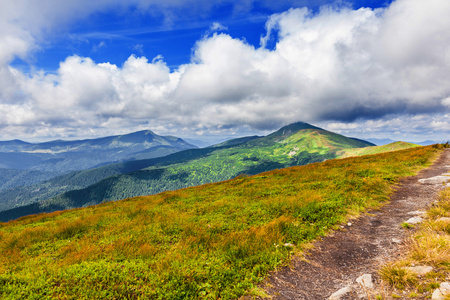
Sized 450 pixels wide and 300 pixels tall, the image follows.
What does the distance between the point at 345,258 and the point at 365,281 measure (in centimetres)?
141

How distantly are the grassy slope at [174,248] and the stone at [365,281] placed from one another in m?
2.08

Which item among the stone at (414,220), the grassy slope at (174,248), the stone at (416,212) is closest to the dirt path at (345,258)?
the stone at (416,212)

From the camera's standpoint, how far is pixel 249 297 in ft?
16.2

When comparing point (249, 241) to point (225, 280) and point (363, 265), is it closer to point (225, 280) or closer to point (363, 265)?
point (225, 280)

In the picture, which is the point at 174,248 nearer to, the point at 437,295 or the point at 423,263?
the point at 437,295

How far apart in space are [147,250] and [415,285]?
312 inches

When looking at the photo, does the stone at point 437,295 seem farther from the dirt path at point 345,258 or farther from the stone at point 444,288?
the dirt path at point 345,258

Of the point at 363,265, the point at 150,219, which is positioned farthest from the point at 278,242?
the point at 150,219

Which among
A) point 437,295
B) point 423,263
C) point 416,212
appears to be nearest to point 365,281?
point 437,295

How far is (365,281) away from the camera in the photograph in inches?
194

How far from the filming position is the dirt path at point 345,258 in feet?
16.9

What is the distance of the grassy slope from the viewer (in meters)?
5.10

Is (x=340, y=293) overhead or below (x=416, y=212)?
below

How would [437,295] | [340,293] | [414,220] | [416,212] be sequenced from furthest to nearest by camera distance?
[416,212]
[414,220]
[340,293]
[437,295]
